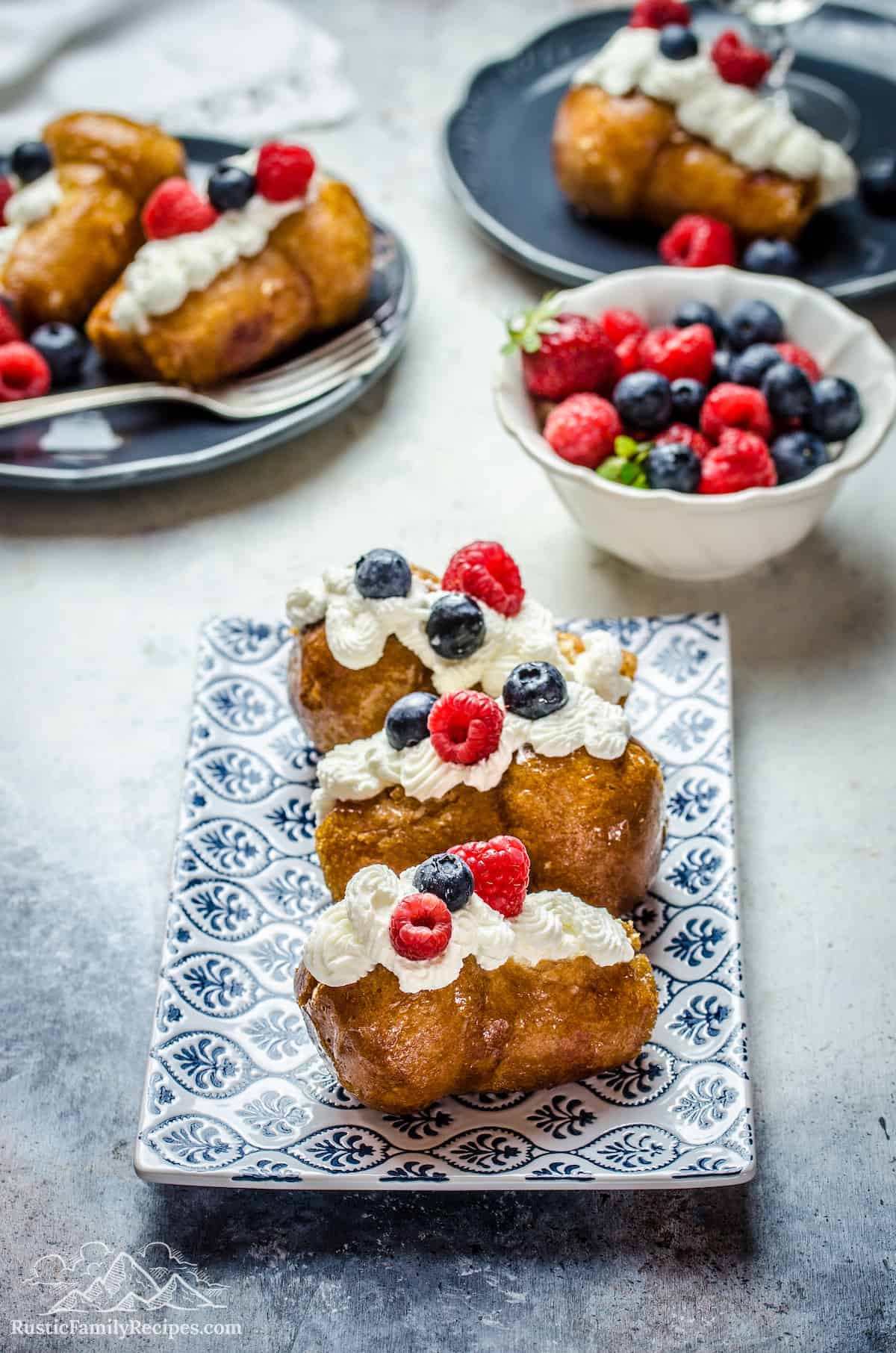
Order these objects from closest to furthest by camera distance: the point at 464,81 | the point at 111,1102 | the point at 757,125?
1. the point at 111,1102
2. the point at 757,125
3. the point at 464,81

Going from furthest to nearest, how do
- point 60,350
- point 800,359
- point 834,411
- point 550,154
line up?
point 550,154, point 60,350, point 800,359, point 834,411

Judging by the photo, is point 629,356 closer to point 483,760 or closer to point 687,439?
point 687,439

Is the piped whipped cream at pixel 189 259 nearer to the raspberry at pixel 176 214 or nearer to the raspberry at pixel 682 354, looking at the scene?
the raspberry at pixel 176 214

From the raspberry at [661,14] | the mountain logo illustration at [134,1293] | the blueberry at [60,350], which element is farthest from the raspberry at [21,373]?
the mountain logo illustration at [134,1293]

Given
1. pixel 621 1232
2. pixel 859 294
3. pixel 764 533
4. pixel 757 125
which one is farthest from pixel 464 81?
pixel 621 1232

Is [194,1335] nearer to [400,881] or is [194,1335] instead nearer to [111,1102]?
[111,1102]

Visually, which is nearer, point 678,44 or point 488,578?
point 488,578

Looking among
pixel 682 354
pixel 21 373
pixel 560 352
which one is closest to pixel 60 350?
pixel 21 373

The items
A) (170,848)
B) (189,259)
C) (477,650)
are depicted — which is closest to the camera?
(477,650)
